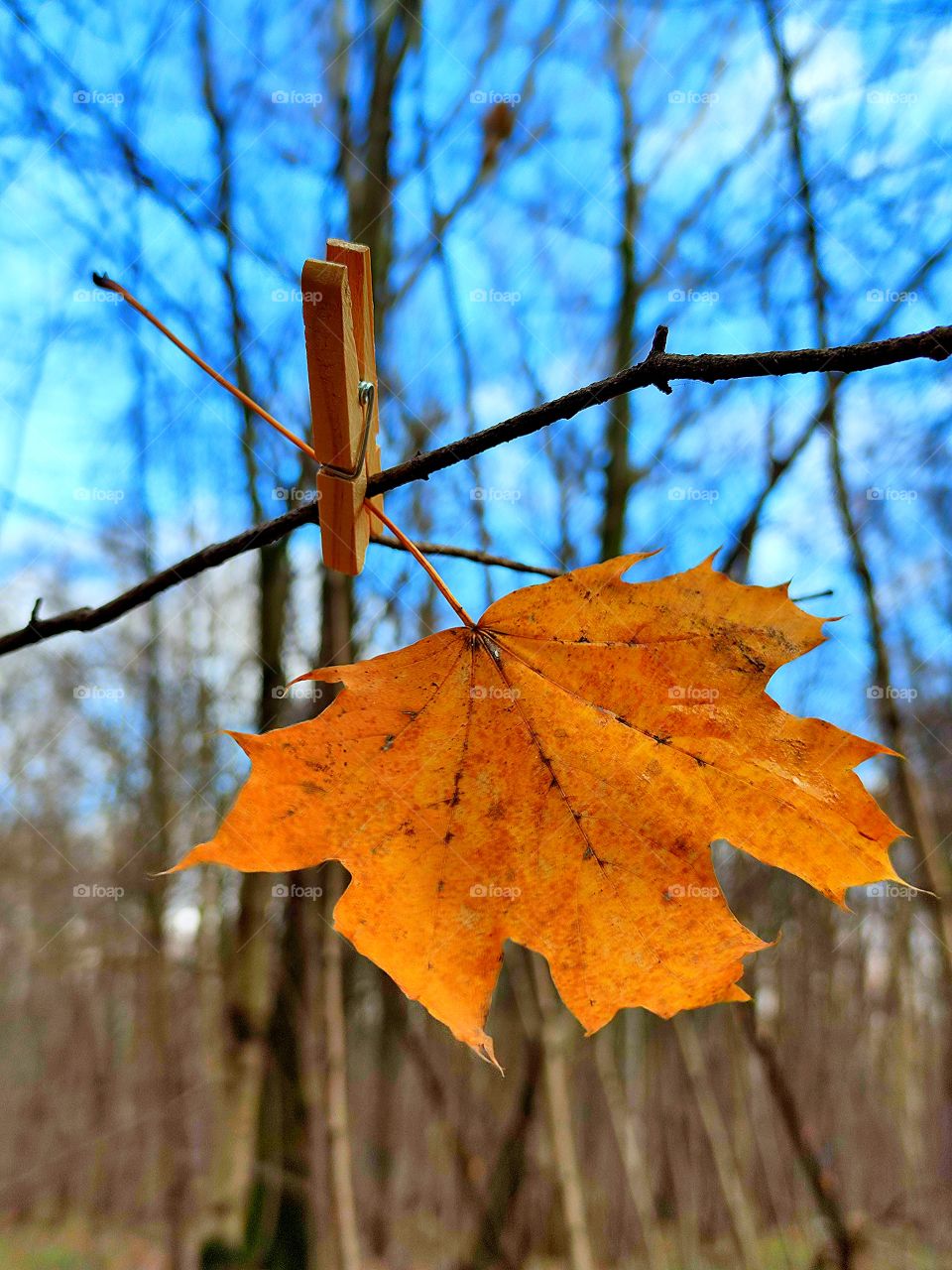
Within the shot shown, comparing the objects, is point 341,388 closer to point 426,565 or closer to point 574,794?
point 426,565

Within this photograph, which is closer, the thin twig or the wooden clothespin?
the wooden clothespin

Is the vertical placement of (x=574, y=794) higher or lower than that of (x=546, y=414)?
lower

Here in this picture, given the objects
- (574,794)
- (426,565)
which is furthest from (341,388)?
(574,794)

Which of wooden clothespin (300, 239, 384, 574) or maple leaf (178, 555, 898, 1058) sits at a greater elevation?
wooden clothespin (300, 239, 384, 574)

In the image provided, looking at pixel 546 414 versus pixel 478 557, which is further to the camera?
pixel 478 557

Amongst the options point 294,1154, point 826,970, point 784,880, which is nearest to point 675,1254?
point 826,970

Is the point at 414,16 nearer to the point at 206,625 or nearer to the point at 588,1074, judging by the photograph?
the point at 206,625
